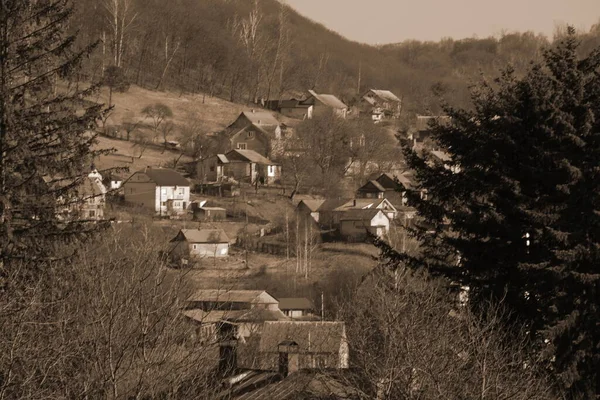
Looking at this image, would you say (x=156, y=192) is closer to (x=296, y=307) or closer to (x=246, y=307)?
(x=296, y=307)

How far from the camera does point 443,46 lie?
115000mm

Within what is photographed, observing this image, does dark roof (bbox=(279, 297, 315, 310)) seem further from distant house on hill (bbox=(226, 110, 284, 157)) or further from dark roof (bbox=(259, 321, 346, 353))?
distant house on hill (bbox=(226, 110, 284, 157))

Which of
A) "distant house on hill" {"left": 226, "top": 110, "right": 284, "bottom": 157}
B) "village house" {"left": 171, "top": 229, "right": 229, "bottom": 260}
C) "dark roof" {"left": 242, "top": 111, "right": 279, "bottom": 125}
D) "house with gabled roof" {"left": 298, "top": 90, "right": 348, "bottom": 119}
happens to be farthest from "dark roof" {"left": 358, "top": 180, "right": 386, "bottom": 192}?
"house with gabled roof" {"left": 298, "top": 90, "right": 348, "bottom": 119}

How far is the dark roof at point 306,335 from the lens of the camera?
1278 cm

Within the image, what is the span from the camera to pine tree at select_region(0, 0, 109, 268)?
995cm

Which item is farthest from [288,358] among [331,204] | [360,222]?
[331,204]

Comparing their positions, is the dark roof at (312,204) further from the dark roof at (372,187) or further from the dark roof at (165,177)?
the dark roof at (165,177)

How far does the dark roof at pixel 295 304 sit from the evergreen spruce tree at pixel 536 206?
13.2m

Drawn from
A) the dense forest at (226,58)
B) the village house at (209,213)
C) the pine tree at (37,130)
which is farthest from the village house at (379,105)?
the pine tree at (37,130)

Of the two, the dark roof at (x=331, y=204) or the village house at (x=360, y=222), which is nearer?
the village house at (x=360, y=222)

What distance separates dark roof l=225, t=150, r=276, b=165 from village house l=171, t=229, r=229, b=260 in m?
10.3

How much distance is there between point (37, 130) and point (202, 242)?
19760 millimetres

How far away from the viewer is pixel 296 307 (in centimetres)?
2472

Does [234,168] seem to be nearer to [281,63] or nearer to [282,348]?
[281,63]
